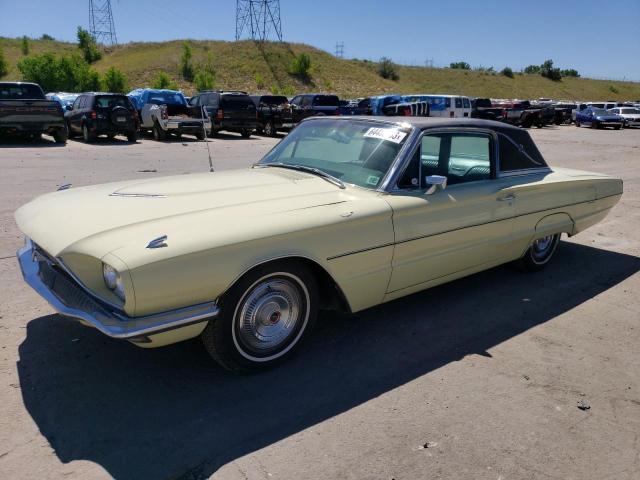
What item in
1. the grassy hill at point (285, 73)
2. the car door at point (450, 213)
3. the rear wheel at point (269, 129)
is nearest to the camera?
the car door at point (450, 213)

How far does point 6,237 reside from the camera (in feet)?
19.1

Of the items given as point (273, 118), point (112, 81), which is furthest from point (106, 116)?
point (112, 81)

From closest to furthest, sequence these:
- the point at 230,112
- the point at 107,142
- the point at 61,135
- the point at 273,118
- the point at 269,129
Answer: the point at 61,135
the point at 107,142
the point at 230,112
the point at 273,118
the point at 269,129

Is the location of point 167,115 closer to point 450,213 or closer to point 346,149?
point 346,149

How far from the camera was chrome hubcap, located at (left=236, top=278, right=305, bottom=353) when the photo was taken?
10.2 ft

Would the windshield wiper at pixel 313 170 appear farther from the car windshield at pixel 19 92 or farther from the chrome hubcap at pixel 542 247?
the car windshield at pixel 19 92

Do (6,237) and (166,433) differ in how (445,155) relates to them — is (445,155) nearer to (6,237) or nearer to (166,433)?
(166,433)

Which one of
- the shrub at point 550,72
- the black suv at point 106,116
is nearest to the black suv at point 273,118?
the black suv at point 106,116

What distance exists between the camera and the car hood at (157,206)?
113 inches

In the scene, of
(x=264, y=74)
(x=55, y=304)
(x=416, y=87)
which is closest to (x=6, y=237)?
(x=55, y=304)

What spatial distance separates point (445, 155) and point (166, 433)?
293 cm

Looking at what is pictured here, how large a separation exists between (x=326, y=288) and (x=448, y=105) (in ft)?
81.9

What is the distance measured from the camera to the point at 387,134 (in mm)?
4008

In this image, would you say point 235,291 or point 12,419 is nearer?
point 12,419
